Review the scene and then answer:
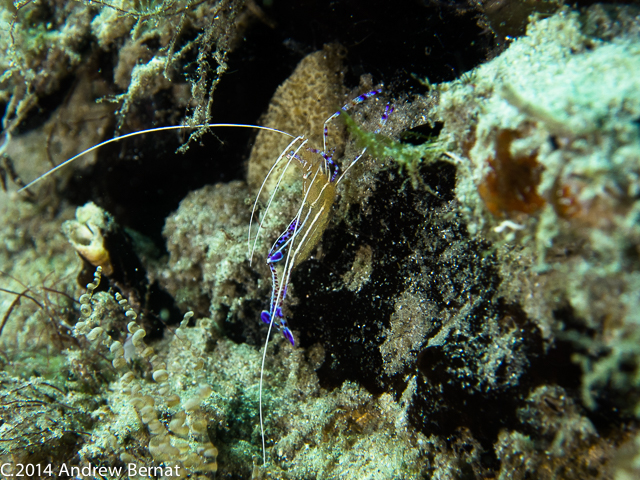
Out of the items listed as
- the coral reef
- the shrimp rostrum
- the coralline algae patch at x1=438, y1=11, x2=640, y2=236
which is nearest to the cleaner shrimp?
the shrimp rostrum

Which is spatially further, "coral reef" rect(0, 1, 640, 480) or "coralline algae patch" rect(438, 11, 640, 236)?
"coral reef" rect(0, 1, 640, 480)

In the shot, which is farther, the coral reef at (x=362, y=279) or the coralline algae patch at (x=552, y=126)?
the coral reef at (x=362, y=279)

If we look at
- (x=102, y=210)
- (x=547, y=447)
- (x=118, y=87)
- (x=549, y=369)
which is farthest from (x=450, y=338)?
(x=118, y=87)

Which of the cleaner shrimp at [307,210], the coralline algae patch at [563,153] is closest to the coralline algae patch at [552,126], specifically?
the coralline algae patch at [563,153]

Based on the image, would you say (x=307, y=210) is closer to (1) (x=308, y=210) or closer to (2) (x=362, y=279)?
(1) (x=308, y=210)

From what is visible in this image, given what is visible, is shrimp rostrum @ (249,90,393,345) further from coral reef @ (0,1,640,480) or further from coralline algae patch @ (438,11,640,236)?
coralline algae patch @ (438,11,640,236)

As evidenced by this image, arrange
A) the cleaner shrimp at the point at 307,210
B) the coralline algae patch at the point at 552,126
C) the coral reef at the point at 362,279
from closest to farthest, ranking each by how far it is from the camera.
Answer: the coralline algae patch at the point at 552,126 → the coral reef at the point at 362,279 → the cleaner shrimp at the point at 307,210

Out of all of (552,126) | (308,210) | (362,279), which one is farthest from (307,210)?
(552,126)

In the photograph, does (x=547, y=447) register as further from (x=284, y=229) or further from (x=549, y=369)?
(x=284, y=229)

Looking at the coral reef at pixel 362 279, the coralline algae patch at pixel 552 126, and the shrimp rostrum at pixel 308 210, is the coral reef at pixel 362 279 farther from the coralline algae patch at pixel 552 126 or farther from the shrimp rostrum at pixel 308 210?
the shrimp rostrum at pixel 308 210
